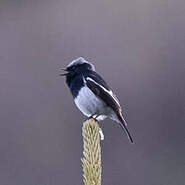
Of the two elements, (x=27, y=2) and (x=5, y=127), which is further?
(x=27, y=2)

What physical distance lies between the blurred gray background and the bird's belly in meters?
2.59

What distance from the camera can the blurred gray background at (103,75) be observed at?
23.9 feet

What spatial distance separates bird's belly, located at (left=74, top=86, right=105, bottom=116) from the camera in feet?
13.7

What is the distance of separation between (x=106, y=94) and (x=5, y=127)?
350 centimetres

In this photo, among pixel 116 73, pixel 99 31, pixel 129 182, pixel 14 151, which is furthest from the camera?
pixel 99 31

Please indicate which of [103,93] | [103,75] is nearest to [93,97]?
[103,93]

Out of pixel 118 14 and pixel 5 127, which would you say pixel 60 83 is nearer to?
pixel 5 127

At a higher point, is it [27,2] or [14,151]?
[27,2]

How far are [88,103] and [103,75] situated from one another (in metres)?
3.84

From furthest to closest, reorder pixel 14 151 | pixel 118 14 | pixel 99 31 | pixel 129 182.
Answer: pixel 118 14
pixel 99 31
pixel 14 151
pixel 129 182

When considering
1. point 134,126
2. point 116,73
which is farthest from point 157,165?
point 116,73

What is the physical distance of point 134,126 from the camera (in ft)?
24.4

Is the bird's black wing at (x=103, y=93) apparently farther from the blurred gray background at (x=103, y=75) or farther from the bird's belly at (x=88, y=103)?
the blurred gray background at (x=103, y=75)

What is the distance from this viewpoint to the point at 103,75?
26.3 ft
